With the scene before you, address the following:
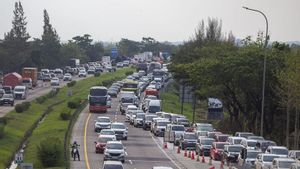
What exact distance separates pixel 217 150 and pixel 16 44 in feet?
436

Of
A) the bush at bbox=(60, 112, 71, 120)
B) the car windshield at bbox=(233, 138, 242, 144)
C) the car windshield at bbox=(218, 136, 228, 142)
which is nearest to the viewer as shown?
the car windshield at bbox=(233, 138, 242, 144)

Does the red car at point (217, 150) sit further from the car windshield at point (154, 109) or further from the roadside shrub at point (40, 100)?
the roadside shrub at point (40, 100)

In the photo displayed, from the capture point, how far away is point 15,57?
586 ft

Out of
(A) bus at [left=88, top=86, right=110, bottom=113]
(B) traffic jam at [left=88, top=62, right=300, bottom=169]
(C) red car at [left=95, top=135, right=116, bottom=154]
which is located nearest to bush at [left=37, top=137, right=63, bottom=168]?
(B) traffic jam at [left=88, top=62, right=300, bottom=169]

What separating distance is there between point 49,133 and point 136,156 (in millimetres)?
16636

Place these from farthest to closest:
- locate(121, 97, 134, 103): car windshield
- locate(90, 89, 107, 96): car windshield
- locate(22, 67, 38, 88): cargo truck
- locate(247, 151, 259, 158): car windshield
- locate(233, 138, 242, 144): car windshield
Result: locate(22, 67, 38, 88): cargo truck
locate(121, 97, 134, 103): car windshield
locate(90, 89, 107, 96): car windshield
locate(233, 138, 242, 144): car windshield
locate(247, 151, 259, 158): car windshield

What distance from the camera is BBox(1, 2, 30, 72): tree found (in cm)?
→ 17823

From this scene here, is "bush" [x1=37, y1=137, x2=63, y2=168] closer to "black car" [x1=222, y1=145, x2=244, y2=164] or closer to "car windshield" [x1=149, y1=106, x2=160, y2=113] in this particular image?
"black car" [x1=222, y1=145, x2=244, y2=164]

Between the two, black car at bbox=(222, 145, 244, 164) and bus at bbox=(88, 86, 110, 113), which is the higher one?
bus at bbox=(88, 86, 110, 113)

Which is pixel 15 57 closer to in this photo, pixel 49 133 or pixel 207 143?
pixel 49 133

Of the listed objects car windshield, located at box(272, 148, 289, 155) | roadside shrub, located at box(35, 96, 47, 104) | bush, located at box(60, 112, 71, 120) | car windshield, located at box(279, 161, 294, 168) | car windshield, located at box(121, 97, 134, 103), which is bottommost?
roadside shrub, located at box(35, 96, 47, 104)

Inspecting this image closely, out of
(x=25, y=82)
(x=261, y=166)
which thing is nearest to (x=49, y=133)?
(x=261, y=166)

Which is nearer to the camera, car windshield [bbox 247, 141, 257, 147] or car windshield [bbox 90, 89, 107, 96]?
car windshield [bbox 247, 141, 257, 147]

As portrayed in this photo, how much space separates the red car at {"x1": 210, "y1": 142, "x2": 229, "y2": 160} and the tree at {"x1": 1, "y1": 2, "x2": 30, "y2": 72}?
401 ft
